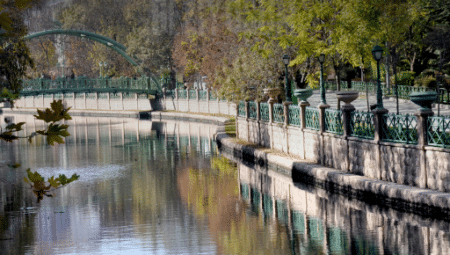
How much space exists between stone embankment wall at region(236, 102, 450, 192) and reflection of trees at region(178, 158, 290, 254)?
255cm

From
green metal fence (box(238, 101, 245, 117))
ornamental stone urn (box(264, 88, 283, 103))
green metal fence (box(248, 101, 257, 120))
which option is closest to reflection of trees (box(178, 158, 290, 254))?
ornamental stone urn (box(264, 88, 283, 103))

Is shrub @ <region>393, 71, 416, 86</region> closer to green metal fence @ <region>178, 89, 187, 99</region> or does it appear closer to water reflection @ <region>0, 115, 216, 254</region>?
water reflection @ <region>0, 115, 216, 254</region>

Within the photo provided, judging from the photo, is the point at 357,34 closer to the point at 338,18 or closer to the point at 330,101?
the point at 338,18

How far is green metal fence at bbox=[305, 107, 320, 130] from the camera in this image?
23906 millimetres

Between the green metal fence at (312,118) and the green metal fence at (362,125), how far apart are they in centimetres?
258

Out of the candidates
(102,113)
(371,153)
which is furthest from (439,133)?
(102,113)

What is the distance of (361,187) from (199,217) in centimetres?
424

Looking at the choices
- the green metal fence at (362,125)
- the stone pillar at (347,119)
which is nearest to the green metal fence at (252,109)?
the green metal fence at (362,125)

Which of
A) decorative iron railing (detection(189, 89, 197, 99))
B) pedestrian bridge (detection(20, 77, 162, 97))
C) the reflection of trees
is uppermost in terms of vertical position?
pedestrian bridge (detection(20, 77, 162, 97))

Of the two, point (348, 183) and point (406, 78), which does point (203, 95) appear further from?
point (348, 183)

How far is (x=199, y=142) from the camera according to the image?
41.5m

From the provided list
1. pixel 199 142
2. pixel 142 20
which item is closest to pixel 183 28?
pixel 142 20

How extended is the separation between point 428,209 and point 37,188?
1191 centimetres

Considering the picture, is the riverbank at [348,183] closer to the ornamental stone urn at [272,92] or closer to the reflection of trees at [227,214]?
the reflection of trees at [227,214]
